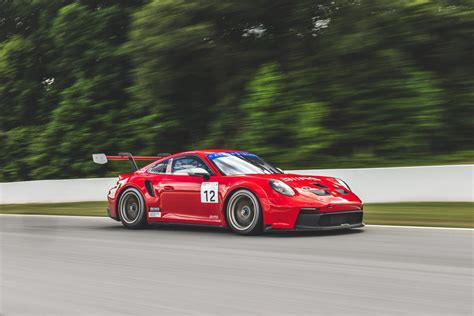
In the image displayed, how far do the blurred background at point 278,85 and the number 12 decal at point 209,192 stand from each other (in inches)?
287

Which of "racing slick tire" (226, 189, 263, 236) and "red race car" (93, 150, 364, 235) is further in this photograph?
"racing slick tire" (226, 189, 263, 236)

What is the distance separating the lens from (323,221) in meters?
8.53

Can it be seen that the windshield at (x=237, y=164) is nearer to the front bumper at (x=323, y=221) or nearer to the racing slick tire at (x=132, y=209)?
the front bumper at (x=323, y=221)

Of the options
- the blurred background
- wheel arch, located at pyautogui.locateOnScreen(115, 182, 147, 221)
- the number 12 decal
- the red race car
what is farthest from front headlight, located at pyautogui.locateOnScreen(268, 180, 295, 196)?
the blurred background

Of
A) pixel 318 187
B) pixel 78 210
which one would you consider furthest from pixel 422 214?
pixel 78 210

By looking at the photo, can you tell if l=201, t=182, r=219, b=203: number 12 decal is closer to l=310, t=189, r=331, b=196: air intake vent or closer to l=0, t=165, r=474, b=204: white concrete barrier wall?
l=310, t=189, r=331, b=196: air intake vent

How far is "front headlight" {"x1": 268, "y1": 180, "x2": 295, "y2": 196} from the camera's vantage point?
8578 mm

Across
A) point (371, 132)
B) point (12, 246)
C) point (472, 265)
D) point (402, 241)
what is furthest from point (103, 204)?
point (472, 265)

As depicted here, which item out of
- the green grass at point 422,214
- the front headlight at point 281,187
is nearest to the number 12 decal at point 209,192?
the front headlight at point 281,187

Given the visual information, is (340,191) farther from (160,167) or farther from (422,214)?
(160,167)

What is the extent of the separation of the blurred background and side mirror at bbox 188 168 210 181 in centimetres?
704

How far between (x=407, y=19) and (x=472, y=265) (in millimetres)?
11737

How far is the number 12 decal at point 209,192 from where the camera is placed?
30.1 ft

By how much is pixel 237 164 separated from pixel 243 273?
378cm
